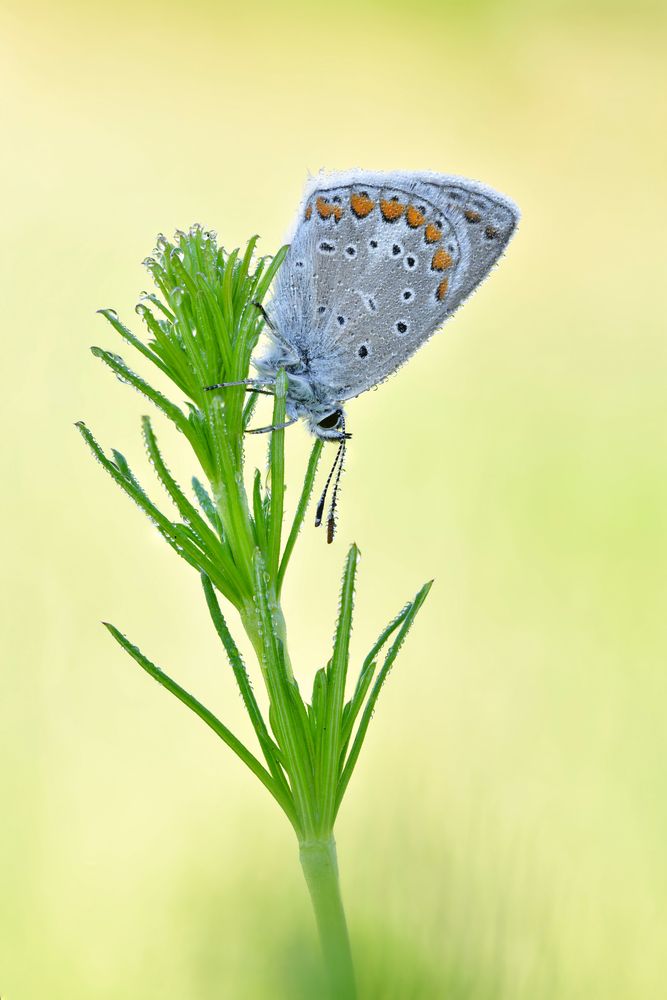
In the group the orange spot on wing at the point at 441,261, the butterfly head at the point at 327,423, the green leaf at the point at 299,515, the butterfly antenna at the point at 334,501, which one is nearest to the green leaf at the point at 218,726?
the green leaf at the point at 299,515

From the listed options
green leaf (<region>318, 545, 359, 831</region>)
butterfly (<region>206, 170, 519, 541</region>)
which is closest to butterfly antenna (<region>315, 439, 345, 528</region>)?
butterfly (<region>206, 170, 519, 541</region>)

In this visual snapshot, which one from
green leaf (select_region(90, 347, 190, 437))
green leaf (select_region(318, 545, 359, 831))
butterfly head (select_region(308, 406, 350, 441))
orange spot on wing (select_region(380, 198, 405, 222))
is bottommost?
green leaf (select_region(318, 545, 359, 831))

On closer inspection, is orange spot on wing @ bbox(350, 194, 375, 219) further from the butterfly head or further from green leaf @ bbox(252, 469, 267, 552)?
green leaf @ bbox(252, 469, 267, 552)

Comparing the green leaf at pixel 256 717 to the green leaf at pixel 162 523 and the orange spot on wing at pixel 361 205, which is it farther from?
the orange spot on wing at pixel 361 205

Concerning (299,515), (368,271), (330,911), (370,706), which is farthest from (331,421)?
(330,911)

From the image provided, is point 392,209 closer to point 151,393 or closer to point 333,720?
point 151,393

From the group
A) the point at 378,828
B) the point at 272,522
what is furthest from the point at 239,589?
the point at 378,828

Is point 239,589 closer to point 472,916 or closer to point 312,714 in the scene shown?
point 312,714
